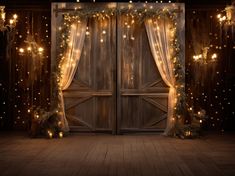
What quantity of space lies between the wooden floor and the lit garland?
3.35 ft

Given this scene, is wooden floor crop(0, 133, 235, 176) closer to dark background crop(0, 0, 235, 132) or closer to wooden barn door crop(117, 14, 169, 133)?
wooden barn door crop(117, 14, 169, 133)

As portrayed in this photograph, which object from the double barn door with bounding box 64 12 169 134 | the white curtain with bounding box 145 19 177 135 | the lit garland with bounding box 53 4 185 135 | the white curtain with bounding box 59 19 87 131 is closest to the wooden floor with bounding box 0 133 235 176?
the double barn door with bounding box 64 12 169 134

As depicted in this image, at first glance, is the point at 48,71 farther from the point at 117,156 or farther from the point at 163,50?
the point at 117,156

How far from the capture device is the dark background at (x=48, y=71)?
9.34m

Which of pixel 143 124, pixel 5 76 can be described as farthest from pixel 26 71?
pixel 143 124

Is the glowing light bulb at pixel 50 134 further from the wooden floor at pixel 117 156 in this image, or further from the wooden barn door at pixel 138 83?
the wooden barn door at pixel 138 83

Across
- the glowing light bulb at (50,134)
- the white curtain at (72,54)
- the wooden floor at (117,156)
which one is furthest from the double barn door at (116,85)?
the glowing light bulb at (50,134)

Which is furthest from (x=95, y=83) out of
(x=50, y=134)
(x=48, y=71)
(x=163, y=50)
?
(x=163, y=50)

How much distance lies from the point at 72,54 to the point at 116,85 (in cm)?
→ 126

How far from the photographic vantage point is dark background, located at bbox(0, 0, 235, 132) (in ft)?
30.6

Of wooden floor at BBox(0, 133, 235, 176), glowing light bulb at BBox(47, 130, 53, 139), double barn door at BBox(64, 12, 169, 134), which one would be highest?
double barn door at BBox(64, 12, 169, 134)

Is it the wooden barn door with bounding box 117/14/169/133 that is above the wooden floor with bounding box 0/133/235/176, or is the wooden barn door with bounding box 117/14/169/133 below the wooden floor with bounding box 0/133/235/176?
above

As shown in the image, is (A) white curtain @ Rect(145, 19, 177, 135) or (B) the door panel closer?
(A) white curtain @ Rect(145, 19, 177, 135)

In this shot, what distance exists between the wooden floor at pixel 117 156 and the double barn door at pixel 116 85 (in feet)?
1.46
